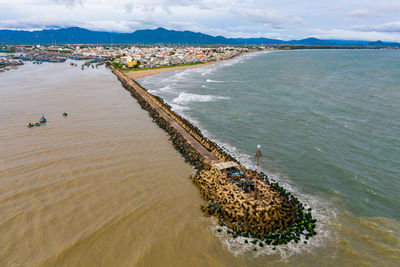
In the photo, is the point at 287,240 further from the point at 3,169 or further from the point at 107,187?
the point at 3,169

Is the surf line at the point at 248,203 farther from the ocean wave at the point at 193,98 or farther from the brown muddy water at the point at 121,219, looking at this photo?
the ocean wave at the point at 193,98

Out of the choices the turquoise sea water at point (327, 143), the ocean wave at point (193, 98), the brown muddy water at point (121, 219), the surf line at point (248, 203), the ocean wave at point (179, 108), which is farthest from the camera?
the ocean wave at point (193, 98)

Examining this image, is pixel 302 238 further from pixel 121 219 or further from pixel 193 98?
pixel 193 98

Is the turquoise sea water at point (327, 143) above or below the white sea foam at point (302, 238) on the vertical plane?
above

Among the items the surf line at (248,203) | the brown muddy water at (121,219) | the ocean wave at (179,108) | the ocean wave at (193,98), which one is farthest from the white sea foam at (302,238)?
the ocean wave at (193,98)

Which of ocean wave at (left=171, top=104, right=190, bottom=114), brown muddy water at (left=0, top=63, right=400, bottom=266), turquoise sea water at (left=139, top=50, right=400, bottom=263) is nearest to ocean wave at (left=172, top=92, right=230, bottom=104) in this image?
turquoise sea water at (left=139, top=50, right=400, bottom=263)

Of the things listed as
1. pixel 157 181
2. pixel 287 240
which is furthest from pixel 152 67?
pixel 287 240

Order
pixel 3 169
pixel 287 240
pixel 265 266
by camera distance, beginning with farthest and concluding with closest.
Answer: pixel 3 169 → pixel 287 240 → pixel 265 266

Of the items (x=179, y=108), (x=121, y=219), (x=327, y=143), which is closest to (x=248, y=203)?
(x=121, y=219)
